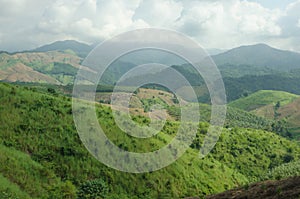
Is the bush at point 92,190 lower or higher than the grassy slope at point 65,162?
lower

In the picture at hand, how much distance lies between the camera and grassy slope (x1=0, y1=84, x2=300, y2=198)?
2727cm

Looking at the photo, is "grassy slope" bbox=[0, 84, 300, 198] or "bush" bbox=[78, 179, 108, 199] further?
"grassy slope" bbox=[0, 84, 300, 198]

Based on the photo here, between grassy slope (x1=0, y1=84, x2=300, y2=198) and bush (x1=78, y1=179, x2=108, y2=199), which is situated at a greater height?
grassy slope (x1=0, y1=84, x2=300, y2=198)

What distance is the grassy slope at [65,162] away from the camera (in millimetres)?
27266

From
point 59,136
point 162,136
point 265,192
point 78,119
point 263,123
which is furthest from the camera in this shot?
point 263,123

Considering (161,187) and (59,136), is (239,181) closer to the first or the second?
(161,187)

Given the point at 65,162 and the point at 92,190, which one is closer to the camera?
the point at 92,190

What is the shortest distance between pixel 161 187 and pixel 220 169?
12997 mm

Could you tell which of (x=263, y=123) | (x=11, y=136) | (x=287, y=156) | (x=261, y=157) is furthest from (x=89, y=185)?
(x=263, y=123)

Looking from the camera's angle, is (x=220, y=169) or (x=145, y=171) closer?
(x=145, y=171)

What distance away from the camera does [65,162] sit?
99.1 feet

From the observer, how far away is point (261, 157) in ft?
174

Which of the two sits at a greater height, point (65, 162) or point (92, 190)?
point (65, 162)

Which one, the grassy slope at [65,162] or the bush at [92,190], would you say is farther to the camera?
the grassy slope at [65,162]
